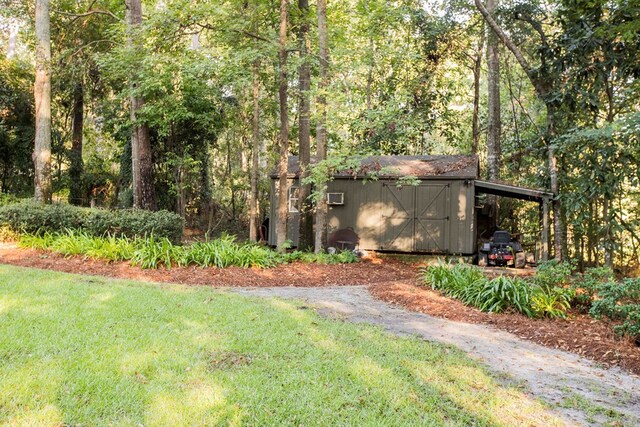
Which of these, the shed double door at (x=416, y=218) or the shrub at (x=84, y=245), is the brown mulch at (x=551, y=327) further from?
the shed double door at (x=416, y=218)

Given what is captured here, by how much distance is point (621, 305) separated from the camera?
5.48 metres

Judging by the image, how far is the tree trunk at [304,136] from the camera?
11812 millimetres

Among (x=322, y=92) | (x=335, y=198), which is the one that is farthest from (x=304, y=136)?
(x=322, y=92)

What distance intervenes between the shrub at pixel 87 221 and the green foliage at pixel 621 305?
323 inches

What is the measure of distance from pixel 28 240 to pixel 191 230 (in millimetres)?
6653

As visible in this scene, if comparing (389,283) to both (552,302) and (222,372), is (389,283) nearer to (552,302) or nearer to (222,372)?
(552,302)

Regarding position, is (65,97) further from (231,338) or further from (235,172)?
(231,338)

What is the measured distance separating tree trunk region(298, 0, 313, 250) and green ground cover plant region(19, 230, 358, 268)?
286 cm

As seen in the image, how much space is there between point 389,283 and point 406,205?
4905 mm

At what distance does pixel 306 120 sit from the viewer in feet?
39.7

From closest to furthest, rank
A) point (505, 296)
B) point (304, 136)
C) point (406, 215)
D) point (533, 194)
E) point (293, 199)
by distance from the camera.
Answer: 1. point (505, 296)
2. point (533, 194)
3. point (304, 136)
4. point (406, 215)
5. point (293, 199)

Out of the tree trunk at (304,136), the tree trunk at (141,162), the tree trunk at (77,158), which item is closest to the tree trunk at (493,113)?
the tree trunk at (304,136)

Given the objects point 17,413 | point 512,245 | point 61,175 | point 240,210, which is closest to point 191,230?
point 240,210

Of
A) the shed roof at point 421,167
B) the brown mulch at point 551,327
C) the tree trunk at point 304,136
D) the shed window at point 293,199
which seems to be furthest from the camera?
the shed window at point 293,199
